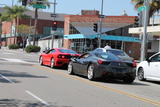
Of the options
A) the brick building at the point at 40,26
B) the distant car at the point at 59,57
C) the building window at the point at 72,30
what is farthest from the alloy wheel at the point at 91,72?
the brick building at the point at 40,26

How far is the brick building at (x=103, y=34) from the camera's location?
203 ft

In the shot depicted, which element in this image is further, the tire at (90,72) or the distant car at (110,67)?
the tire at (90,72)

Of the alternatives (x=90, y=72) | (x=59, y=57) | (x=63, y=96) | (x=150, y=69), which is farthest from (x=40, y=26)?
(x=63, y=96)

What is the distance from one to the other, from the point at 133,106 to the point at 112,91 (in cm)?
332

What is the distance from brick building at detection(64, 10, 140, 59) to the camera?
61781mm

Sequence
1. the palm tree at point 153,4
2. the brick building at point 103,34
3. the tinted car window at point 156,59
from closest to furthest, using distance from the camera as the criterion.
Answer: the tinted car window at point 156,59 < the palm tree at point 153,4 < the brick building at point 103,34

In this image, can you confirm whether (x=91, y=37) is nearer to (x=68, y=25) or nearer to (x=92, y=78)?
(x=68, y=25)

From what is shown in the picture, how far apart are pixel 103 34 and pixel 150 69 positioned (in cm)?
4227

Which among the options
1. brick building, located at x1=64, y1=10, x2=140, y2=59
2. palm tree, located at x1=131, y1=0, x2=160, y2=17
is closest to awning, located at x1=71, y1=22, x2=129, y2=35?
brick building, located at x1=64, y1=10, x2=140, y2=59

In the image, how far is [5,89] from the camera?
1341 cm

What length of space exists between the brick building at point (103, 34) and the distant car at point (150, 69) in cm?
3962

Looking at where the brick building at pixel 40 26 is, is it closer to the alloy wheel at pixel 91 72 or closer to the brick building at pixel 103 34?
the brick building at pixel 103 34

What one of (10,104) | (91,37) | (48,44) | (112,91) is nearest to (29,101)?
(10,104)

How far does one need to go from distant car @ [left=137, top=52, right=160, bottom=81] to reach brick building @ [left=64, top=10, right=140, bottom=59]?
3962cm
